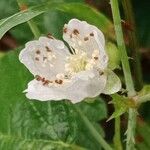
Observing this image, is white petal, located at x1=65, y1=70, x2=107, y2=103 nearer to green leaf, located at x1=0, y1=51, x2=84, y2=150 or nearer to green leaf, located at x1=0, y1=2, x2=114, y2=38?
green leaf, located at x1=0, y1=2, x2=114, y2=38

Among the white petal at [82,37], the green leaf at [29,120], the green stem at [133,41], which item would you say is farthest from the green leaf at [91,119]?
the white petal at [82,37]

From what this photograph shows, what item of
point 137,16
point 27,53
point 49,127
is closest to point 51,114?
point 49,127

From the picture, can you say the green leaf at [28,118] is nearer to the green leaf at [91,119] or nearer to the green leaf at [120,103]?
the green leaf at [91,119]

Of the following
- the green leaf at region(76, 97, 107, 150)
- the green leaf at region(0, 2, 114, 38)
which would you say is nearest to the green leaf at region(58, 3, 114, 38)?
the green leaf at region(0, 2, 114, 38)

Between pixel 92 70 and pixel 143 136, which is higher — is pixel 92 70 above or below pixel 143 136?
above

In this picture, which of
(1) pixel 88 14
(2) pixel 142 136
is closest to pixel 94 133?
(2) pixel 142 136

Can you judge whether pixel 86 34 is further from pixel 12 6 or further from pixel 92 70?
pixel 12 6
